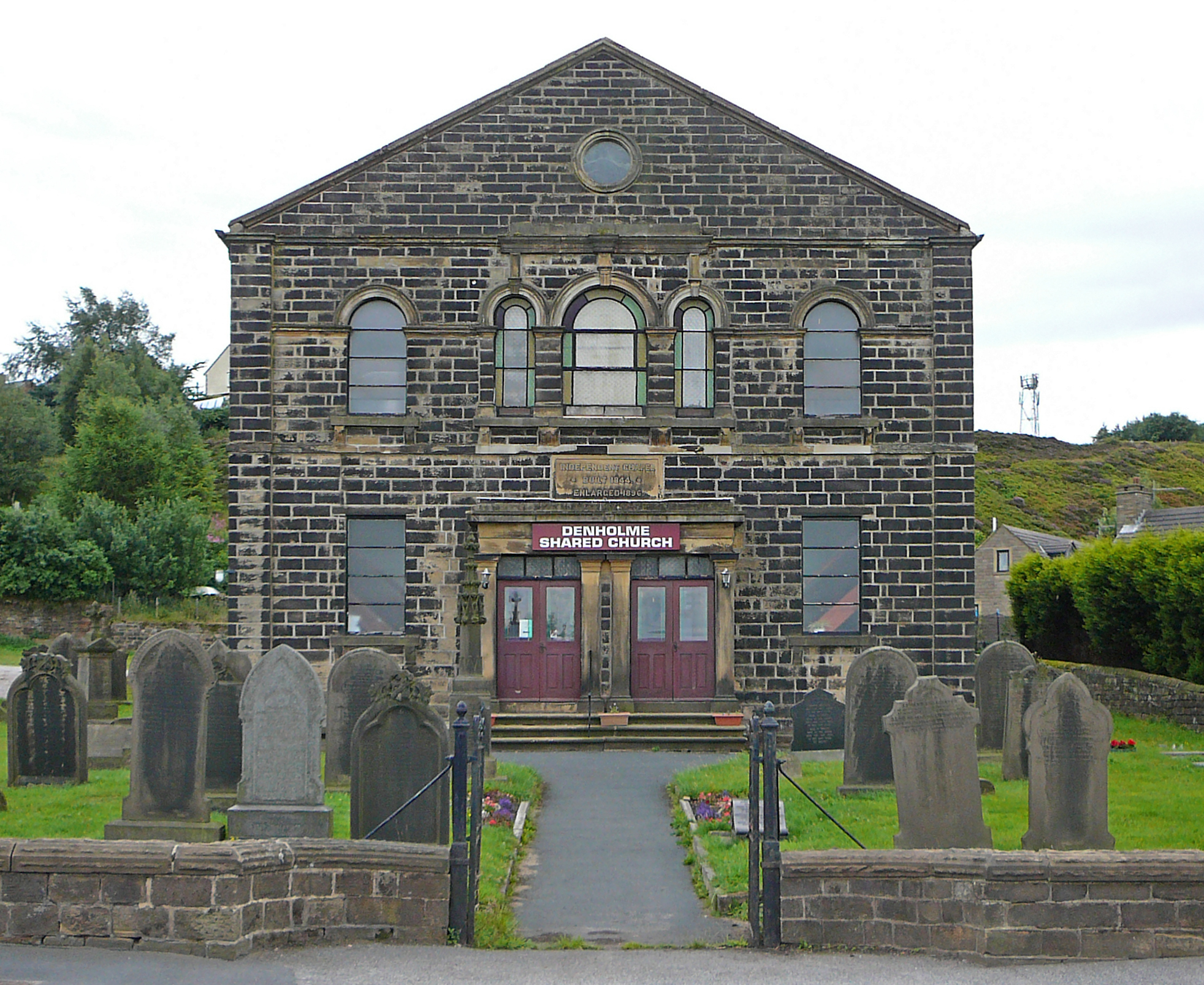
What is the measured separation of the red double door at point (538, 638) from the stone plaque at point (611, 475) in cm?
160

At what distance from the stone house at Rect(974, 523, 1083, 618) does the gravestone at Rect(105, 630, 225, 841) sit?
43530 millimetres

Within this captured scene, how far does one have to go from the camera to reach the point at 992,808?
13930 millimetres

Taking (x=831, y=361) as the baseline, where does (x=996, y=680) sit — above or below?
below

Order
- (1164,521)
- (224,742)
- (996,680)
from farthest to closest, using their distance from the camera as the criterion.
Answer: (1164,521), (996,680), (224,742)

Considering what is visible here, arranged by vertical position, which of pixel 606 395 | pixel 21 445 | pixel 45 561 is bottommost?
pixel 45 561

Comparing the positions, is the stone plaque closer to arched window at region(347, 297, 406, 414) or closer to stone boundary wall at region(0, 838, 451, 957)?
arched window at region(347, 297, 406, 414)

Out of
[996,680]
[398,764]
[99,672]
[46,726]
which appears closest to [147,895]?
[398,764]

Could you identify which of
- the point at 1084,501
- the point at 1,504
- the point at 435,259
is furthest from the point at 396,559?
the point at 1084,501

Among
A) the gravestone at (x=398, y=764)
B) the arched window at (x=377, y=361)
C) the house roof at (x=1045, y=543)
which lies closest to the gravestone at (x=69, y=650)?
the arched window at (x=377, y=361)

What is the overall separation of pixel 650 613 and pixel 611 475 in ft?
7.62

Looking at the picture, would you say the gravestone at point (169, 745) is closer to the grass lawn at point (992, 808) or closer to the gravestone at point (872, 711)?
the grass lawn at point (992, 808)

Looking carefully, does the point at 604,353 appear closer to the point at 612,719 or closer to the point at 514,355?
the point at 514,355

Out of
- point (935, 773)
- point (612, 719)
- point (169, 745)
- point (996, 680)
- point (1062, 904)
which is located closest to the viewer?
point (1062, 904)

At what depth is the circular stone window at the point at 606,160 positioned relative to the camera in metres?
22.4
